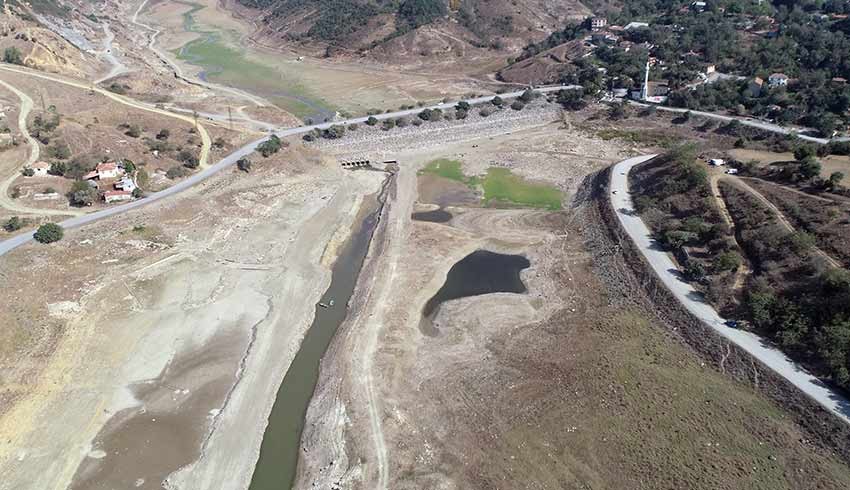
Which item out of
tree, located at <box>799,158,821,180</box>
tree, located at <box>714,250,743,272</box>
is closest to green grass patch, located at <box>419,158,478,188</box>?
tree, located at <box>714,250,743,272</box>

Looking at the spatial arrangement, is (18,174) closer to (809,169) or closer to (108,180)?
(108,180)

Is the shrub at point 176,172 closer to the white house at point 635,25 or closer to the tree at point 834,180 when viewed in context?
the tree at point 834,180

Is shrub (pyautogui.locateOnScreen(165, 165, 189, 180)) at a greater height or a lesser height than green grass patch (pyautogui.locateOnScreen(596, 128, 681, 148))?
greater

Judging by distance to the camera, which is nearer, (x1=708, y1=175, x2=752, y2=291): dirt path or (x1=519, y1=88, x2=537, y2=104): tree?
(x1=708, y1=175, x2=752, y2=291): dirt path

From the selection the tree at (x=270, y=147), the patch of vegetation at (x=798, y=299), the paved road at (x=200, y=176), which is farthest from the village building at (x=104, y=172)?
the patch of vegetation at (x=798, y=299)

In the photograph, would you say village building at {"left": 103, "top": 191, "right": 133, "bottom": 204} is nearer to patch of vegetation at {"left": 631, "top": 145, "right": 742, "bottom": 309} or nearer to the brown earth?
the brown earth
